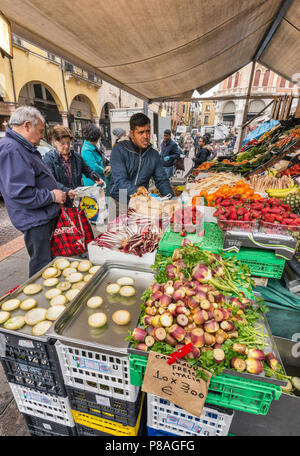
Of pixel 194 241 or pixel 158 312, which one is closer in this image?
pixel 158 312

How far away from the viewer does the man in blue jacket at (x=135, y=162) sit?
298 cm

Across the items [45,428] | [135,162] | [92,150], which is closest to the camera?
[45,428]

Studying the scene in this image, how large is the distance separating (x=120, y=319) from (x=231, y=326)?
0.71m

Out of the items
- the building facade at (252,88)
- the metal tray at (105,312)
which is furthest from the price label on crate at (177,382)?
the building facade at (252,88)

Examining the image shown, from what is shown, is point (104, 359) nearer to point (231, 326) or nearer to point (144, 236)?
point (231, 326)

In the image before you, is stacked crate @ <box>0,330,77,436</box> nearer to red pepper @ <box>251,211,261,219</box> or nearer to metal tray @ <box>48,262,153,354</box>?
metal tray @ <box>48,262,153,354</box>

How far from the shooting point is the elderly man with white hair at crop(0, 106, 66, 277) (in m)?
2.31

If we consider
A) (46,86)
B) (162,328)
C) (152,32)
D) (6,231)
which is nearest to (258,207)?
(162,328)

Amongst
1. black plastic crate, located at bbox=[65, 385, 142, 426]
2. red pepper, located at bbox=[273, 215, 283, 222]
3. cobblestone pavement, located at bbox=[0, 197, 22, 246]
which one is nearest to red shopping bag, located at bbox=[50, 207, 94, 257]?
black plastic crate, located at bbox=[65, 385, 142, 426]

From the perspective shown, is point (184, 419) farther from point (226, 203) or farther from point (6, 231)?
point (6, 231)

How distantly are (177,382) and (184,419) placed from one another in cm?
47

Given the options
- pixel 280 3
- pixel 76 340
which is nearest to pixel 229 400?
pixel 76 340

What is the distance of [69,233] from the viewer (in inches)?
118

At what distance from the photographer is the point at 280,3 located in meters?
3.38
